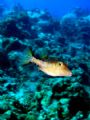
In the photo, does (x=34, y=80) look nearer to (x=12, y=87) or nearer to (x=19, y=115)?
(x=12, y=87)

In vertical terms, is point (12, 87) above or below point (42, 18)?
below

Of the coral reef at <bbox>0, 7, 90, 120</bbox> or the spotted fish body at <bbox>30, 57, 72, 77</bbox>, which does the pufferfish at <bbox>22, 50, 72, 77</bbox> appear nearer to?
the spotted fish body at <bbox>30, 57, 72, 77</bbox>

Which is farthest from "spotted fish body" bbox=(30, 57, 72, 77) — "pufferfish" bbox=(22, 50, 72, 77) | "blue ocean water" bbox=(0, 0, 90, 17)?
"blue ocean water" bbox=(0, 0, 90, 17)

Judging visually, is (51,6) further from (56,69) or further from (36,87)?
(56,69)

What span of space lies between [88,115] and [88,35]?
1395 cm

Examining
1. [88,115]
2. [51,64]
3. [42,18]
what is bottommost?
[88,115]

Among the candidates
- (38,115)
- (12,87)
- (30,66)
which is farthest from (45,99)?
(30,66)

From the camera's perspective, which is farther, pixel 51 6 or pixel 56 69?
pixel 51 6

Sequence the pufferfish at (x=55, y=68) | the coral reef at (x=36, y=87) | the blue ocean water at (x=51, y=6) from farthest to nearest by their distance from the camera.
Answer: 1. the blue ocean water at (x=51, y=6)
2. the coral reef at (x=36, y=87)
3. the pufferfish at (x=55, y=68)

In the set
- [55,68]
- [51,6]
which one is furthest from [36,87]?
[51,6]

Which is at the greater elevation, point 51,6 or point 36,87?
point 51,6

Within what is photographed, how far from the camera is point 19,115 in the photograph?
5176mm

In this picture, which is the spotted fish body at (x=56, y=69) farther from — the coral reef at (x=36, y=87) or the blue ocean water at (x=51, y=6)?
the blue ocean water at (x=51, y=6)

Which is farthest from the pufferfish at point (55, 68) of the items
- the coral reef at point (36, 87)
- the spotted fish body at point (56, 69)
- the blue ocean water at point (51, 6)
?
the blue ocean water at point (51, 6)
